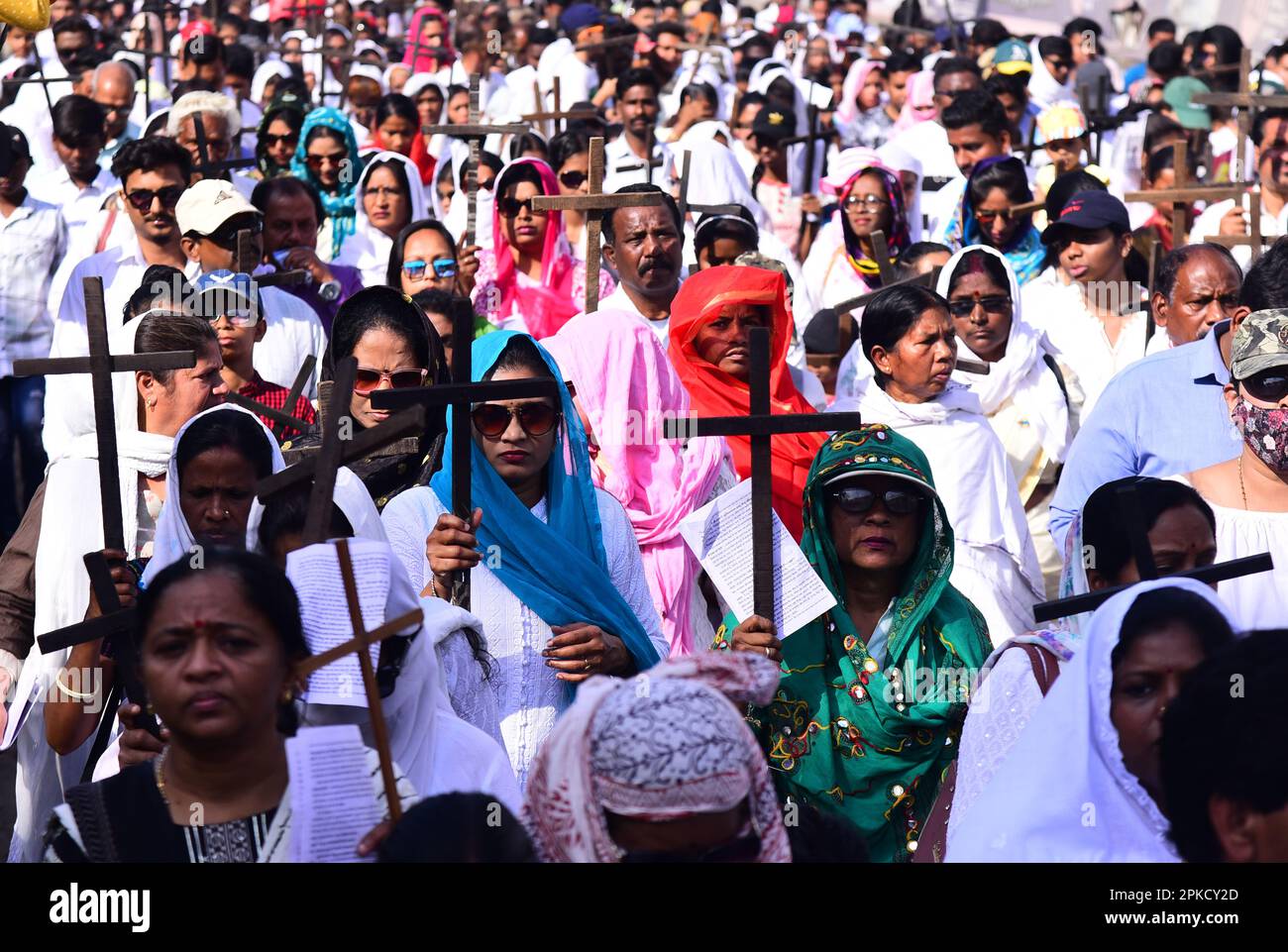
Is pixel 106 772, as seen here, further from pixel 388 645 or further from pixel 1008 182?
pixel 1008 182

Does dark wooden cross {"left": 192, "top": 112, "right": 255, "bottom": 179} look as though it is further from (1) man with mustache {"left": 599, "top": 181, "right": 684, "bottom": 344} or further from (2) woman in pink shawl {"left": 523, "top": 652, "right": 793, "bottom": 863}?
(2) woman in pink shawl {"left": 523, "top": 652, "right": 793, "bottom": 863}

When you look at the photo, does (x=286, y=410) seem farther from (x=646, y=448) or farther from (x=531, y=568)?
(x=531, y=568)

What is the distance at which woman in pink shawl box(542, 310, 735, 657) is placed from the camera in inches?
224

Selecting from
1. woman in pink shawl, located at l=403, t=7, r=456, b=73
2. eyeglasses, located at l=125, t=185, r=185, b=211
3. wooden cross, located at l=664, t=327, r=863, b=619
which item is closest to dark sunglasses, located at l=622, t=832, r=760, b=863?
wooden cross, located at l=664, t=327, r=863, b=619

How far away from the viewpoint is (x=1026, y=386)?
24.1ft

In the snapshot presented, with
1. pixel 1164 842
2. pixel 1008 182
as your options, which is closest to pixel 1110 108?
pixel 1008 182

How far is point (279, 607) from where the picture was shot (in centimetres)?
328

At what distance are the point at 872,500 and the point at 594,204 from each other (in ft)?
9.53

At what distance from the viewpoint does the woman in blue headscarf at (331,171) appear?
31.4 ft

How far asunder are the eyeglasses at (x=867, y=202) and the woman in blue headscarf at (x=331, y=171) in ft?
7.64

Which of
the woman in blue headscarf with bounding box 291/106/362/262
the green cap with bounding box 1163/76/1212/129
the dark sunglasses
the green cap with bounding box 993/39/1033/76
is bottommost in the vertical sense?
the dark sunglasses

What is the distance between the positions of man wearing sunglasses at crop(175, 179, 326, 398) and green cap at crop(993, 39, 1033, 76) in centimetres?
868

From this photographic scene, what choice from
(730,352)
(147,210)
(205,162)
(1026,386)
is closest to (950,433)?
(730,352)

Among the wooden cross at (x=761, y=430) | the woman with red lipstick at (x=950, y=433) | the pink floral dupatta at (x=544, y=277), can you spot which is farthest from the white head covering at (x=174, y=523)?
the pink floral dupatta at (x=544, y=277)
